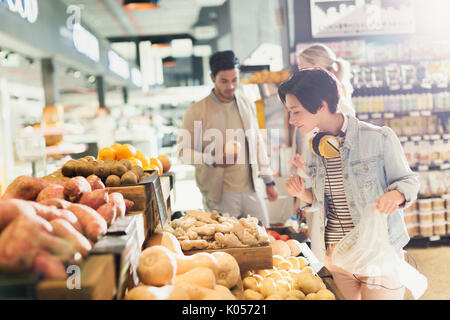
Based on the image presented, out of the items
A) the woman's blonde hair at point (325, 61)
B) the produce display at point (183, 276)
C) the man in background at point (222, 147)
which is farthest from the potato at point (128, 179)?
the woman's blonde hair at point (325, 61)

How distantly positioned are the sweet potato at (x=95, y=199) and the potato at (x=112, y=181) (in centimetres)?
21

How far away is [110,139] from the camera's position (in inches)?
424

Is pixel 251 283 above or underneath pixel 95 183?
underneath

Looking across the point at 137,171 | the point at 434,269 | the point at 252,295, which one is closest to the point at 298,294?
→ the point at 252,295

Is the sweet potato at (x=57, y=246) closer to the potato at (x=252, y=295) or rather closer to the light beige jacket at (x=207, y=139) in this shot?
the potato at (x=252, y=295)

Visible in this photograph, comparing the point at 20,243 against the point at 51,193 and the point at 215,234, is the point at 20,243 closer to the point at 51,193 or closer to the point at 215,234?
the point at 51,193

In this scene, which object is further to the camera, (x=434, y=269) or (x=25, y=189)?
(x=434, y=269)

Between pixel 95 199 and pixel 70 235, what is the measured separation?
320mm

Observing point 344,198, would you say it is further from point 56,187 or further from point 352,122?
point 56,187

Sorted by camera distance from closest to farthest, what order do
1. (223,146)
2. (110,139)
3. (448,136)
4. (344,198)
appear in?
(344,198) → (223,146) → (448,136) → (110,139)

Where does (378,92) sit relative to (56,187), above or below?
above

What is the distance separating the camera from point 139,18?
11.9 m

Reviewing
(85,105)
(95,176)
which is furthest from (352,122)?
(85,105)

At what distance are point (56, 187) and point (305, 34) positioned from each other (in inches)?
175
